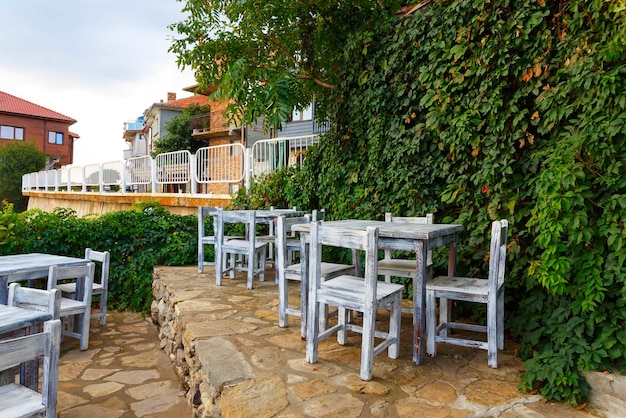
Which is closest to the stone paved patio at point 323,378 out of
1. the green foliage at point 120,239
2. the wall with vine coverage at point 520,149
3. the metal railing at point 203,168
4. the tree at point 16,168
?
the wall with vine coverage at point 520,149

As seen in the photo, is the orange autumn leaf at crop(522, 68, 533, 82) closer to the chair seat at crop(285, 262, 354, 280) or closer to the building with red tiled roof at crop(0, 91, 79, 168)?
the chair seat at crop(285, 262, 354, 280)

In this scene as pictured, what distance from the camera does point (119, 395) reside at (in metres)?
3.31

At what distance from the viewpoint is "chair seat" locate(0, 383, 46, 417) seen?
1742mm

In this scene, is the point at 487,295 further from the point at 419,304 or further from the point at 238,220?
the point at 238,220

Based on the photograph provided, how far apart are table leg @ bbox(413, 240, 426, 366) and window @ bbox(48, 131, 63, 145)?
41315 mm

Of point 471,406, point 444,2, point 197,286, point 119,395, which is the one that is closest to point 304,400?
point 471,406

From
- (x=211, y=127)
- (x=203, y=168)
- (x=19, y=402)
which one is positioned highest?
(x=211, y=127)

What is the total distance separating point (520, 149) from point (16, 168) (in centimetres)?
3214

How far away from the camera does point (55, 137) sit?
35.8 m

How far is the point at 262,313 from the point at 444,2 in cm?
368

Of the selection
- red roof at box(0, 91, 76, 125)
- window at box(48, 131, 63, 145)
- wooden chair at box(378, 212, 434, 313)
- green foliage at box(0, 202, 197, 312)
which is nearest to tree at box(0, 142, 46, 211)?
red roof at box(0, 91, 76, 125)

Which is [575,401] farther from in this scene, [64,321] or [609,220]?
[64,321]

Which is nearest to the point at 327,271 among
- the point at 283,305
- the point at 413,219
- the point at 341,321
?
the point at 341,321

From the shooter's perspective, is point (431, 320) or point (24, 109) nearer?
point (431, 320)
